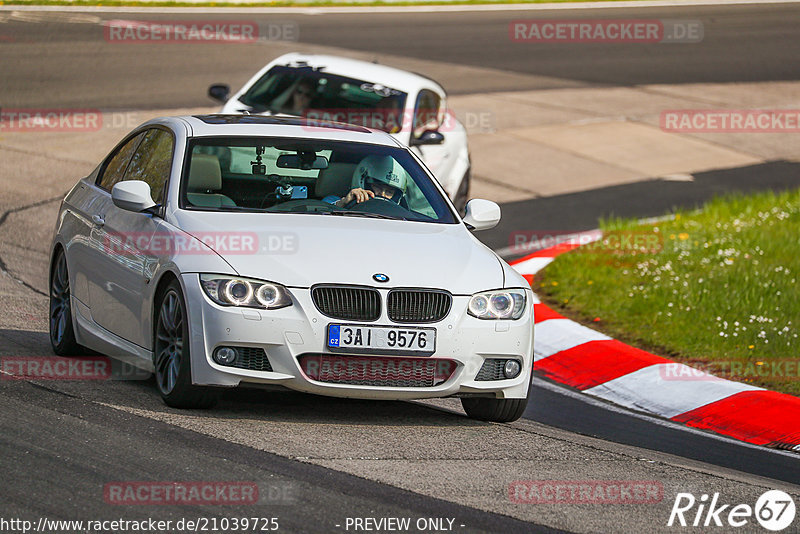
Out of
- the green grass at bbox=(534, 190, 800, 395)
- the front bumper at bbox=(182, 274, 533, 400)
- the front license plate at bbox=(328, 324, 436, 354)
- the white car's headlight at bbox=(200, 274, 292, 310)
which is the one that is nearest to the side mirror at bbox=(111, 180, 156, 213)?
the front bumper at bbox=(182, 274, 533, 400)

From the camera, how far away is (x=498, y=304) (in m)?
7.33

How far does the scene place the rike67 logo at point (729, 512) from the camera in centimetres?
602

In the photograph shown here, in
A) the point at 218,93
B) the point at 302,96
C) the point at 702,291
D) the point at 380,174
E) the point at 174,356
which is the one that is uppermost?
the point at 380,174

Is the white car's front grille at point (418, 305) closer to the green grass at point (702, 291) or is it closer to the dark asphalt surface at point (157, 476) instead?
the dark asphalt surface at point (157, 476)

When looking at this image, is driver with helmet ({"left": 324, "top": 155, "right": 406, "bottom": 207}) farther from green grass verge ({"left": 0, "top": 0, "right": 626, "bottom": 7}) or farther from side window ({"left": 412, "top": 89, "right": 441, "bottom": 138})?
green grass verge ({"left": 0, "top": 0, "right": 626, "bottom": 7})

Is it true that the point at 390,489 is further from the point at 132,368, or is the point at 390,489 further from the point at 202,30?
the point at 202,30

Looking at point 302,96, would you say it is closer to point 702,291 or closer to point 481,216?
point 702,291

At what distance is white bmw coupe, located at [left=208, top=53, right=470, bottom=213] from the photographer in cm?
1395

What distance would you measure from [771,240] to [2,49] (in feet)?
47.6

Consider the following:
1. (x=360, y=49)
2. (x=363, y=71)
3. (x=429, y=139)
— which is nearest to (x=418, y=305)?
(x=429, y=139)

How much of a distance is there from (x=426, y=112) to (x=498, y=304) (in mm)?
7488

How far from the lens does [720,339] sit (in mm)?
9953

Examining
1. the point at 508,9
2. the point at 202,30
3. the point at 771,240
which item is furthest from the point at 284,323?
the point at 508,9

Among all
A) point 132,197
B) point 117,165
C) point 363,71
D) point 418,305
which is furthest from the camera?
point 363,71
